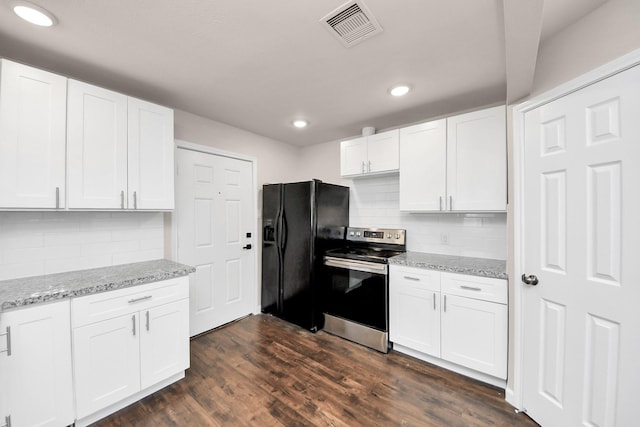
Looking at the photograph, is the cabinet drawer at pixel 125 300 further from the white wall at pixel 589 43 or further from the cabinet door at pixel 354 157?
the white wall at pixel 589 43

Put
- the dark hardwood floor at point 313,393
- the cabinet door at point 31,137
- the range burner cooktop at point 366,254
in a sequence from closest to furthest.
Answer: the cabinet door at point 31,137 → the dark hardwood floor at point 313,393 → the range burner cooktop at point 366,254

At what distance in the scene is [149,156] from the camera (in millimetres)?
2107

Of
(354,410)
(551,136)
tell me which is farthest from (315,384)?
(551,136)

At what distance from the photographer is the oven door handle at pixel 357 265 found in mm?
2469

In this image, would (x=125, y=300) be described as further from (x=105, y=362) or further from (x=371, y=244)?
(x=371, y=244)

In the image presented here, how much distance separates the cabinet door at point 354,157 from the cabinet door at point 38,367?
267cm

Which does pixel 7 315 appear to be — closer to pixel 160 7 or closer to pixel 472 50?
pixel 160 7

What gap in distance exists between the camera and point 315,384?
1.99 meters

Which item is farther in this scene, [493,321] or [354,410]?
[493,321]

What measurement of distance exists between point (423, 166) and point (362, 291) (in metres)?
1.40

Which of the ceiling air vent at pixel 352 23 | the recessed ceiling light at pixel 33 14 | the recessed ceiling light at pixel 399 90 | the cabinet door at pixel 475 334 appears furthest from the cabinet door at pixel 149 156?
the cabinet door at pixel 475 334

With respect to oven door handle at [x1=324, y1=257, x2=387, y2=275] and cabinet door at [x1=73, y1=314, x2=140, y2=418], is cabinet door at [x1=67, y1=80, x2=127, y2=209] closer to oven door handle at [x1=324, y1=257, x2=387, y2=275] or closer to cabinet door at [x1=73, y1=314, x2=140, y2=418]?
cabinet door at [x1=73, y1=314, x2=140, y2=418]

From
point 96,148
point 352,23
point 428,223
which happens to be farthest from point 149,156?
point 428,223

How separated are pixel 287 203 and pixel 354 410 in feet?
6.95
